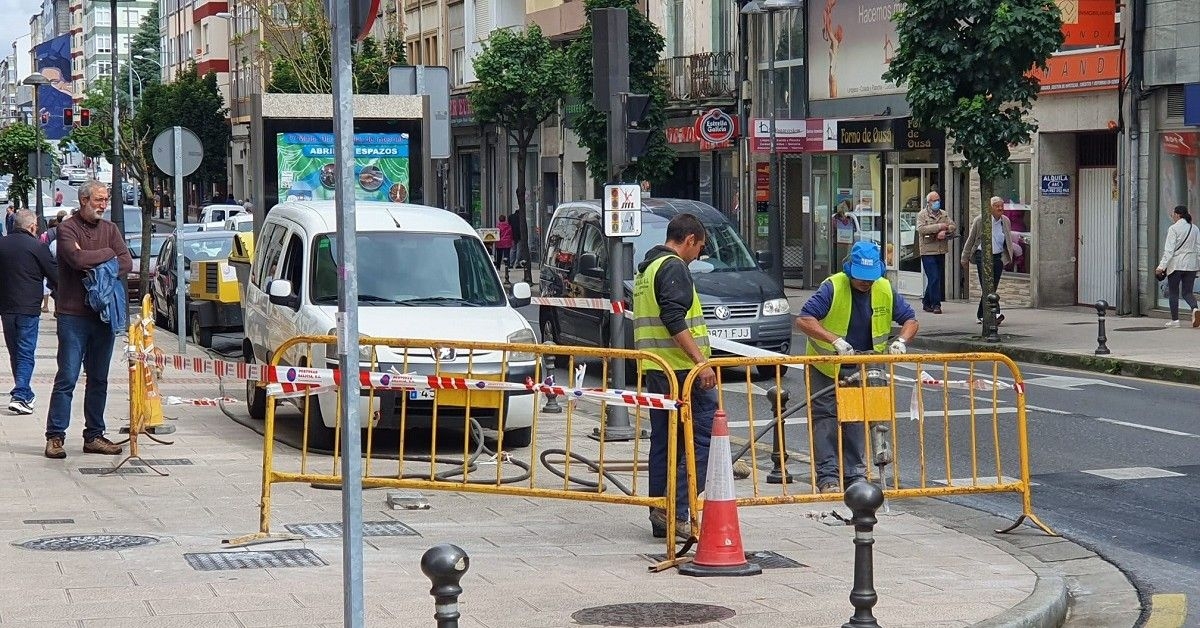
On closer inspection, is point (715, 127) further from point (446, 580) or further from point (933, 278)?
point (446, 580)

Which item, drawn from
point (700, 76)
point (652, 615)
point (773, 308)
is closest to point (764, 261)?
point (773, 308)

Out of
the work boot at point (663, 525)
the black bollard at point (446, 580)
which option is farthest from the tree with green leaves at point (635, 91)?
the black bollard at point (446, 580)

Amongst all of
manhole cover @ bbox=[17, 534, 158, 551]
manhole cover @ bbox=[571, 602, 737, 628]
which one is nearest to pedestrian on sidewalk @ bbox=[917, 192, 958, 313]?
manhole cover @ bbox=[17, 534, 158, 551]

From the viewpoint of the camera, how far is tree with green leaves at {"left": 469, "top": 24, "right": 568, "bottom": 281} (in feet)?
144

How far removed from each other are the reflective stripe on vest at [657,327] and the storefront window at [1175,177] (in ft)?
56.2

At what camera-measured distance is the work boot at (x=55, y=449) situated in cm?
1230

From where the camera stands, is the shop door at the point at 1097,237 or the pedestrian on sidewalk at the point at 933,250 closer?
the shop door at the point at 1097,237

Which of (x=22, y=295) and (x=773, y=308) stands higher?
(x=22, y=295)

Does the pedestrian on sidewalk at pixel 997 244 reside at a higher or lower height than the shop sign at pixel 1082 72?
lower

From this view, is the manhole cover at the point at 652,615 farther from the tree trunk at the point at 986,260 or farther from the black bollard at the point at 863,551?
the tree trunk at the point at 986,260

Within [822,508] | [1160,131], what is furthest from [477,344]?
[1160,131]

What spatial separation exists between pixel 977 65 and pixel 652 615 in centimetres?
1620

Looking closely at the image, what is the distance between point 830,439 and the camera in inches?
413

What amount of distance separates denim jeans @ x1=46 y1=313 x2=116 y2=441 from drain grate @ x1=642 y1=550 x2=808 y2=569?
16.8ft
